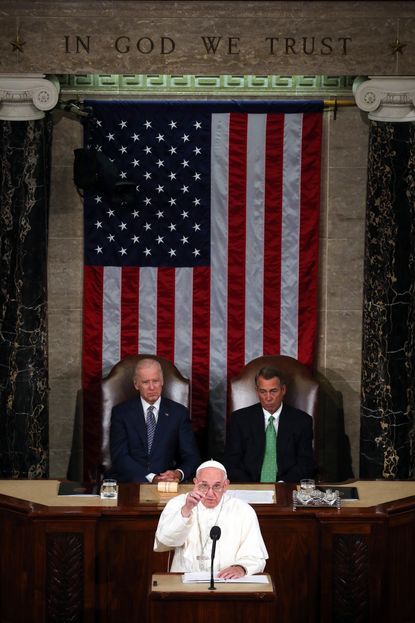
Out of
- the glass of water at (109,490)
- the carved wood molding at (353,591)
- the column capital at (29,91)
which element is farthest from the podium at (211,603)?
the column capital at (29,91)

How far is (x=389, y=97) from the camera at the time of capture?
914 cm

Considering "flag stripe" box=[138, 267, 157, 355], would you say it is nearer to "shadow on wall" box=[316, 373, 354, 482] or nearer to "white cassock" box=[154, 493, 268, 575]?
"shadow on wall" box=[316, 373, 354, 482]

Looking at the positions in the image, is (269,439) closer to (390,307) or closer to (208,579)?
(390,307)

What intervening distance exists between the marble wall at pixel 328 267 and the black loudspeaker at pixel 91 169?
1.24 feet

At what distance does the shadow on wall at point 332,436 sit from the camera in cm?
991

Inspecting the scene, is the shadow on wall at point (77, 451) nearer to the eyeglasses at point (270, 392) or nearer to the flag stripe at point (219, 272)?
the flag stripe at point (219, 272)

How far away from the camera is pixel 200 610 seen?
602cm

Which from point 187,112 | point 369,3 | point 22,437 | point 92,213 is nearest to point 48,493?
point 22,437

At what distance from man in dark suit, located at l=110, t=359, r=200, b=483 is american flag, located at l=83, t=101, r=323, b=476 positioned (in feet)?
2.93

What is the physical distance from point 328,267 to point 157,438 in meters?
2.07

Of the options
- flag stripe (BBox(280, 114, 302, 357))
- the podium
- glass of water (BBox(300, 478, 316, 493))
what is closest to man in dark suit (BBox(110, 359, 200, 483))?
flag stripe (BBox(280, 114, 302, 357))

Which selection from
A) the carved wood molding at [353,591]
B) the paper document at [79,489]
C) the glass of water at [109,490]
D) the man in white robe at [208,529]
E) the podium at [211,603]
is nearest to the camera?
the podium at [211,603]

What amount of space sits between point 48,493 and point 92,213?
2711 mm

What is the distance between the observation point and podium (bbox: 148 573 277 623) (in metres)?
5.97
